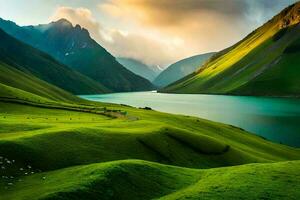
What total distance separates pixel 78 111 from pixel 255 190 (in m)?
65.2

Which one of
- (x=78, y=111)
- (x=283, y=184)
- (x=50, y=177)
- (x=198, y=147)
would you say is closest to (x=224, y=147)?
(x=198, y=147)

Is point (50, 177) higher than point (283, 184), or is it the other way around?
point (283, 184)

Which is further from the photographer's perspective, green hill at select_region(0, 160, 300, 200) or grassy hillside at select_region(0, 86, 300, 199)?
grassy hillside at select_region(0, 86, 300, 199)

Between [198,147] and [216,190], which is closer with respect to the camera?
[216,190]

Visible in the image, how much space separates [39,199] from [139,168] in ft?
29.3

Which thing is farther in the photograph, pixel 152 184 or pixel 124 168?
pixel 124 168

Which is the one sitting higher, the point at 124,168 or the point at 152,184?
the point at 124,168

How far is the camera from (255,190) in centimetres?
2614

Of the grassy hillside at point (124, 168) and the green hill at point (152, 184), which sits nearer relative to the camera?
the green hill at point (152, 184)

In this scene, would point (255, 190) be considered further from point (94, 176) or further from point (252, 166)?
point (94, 176)

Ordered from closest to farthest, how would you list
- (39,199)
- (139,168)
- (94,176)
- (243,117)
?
Result: (39,199)
(94,176)
(139,168)
(243,117)

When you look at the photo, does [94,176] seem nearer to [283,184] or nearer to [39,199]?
[39,199]

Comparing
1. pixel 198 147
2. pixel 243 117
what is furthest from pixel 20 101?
pixel 243 117

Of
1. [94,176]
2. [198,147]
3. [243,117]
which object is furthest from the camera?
[243,117]
